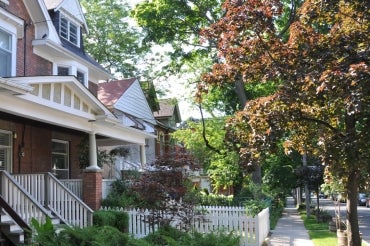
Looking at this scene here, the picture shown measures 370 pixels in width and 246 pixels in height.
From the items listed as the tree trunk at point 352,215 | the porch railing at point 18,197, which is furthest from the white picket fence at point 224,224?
the tree trunk at point 352,215

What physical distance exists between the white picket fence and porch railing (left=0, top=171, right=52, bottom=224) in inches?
141

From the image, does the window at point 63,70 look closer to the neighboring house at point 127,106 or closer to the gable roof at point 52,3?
the gable roof at point 52,3

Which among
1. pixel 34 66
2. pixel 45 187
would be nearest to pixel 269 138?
pixel 45 187

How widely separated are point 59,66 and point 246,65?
33.7ft

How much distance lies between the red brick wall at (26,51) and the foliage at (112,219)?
5.25m

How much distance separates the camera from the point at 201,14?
26.9m

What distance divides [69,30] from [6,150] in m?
6.58

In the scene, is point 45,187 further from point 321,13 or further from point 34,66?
point 321,13

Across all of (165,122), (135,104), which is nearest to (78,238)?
(135,104)

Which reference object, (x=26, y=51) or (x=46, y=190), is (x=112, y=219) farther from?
(x=26, y=51)

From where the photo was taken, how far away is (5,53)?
13.9 metres

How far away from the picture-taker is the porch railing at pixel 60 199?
12.6m

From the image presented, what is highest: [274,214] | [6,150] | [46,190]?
[6,150]

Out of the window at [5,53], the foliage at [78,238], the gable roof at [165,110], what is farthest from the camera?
the gable roof at [165,110]
